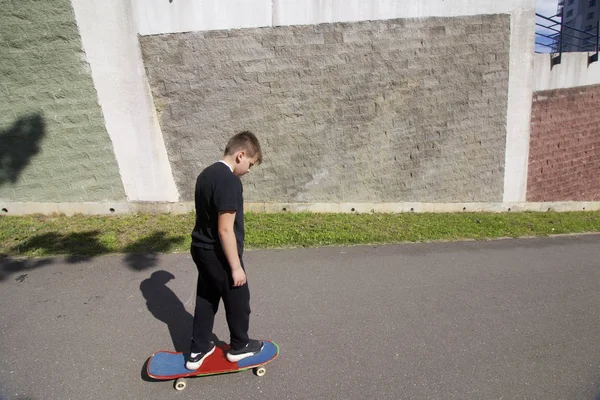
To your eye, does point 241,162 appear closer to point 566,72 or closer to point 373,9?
point 373,9

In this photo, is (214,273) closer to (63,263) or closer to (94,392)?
(94,392)

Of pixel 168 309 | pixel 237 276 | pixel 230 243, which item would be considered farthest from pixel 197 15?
pixel 237 276

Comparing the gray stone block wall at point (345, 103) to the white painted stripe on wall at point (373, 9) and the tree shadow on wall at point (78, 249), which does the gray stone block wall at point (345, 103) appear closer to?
the white painted stripe on wall at point (373, 9)

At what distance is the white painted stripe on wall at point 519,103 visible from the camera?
21.2 feet

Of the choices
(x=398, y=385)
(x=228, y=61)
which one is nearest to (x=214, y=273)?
(x=398, y=385)

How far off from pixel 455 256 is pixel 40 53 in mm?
7037

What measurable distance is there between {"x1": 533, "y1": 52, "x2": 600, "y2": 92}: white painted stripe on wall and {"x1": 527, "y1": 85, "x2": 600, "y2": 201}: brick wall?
0.13 meters

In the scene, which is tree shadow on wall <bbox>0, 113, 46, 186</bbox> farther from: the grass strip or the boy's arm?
the boy's arm

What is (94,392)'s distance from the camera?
226 cm

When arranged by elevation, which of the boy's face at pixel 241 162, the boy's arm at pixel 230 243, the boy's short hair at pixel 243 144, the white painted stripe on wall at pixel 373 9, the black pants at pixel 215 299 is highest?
the white painted stripe on wall at pixel 373 9

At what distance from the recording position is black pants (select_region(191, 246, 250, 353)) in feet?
7.34

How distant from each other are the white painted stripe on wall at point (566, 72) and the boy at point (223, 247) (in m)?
7.32

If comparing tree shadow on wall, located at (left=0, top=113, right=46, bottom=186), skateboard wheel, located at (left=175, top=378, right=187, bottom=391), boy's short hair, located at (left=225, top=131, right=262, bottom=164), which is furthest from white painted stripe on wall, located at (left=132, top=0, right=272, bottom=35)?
skateboard wheel, located at (left=175, top=378, right=187, bottom=391)

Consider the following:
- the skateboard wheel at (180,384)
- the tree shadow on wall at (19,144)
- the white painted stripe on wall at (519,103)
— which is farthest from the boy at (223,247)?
the white painted stripe on wall at (519,103)
